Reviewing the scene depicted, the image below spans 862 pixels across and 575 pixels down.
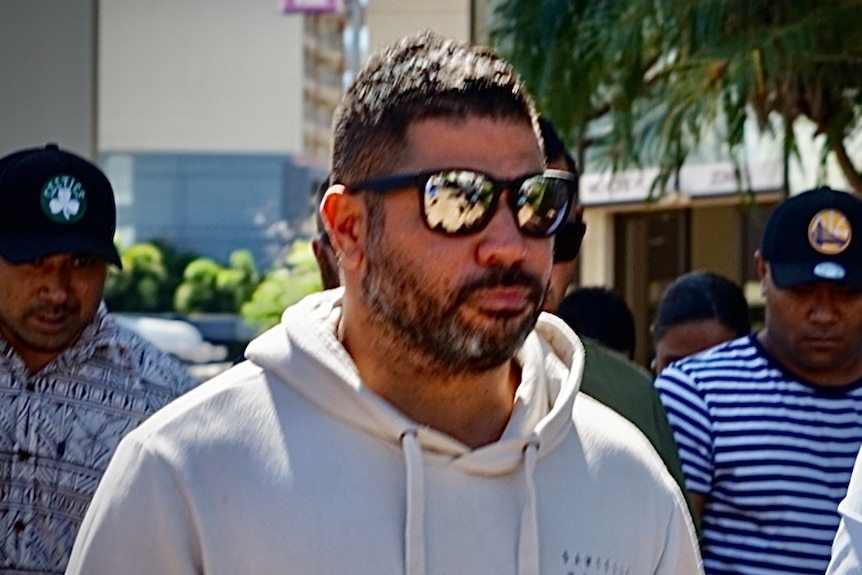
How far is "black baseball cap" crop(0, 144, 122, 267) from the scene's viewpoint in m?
4.08

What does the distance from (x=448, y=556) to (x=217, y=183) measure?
7.90 m

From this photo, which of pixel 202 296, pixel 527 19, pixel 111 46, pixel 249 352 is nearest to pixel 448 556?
pixel 249 352

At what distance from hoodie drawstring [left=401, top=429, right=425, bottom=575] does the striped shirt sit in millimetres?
2069

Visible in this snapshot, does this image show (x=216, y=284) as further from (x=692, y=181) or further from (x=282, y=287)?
(x=692, y=181)

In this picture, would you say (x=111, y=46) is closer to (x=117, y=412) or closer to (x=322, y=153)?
(x=322, y=153)

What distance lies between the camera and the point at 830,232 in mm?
4539

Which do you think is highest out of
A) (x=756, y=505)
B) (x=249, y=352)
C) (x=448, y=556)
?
(x=249, y=352)

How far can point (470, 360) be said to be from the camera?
227 centimetres

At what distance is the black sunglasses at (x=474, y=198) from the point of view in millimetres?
2252

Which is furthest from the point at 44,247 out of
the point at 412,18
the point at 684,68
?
the point at 412,18

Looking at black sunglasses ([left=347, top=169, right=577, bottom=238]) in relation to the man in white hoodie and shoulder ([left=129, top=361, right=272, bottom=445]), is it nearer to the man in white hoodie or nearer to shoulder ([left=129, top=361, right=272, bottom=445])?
the man in white hoodie

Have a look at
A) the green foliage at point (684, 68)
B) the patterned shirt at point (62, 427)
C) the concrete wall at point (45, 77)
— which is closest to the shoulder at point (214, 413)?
the patterned shirt at point (62, 427)

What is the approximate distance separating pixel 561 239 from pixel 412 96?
3.92 ft

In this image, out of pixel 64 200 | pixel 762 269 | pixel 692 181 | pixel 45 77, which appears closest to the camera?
pixel 64 200
